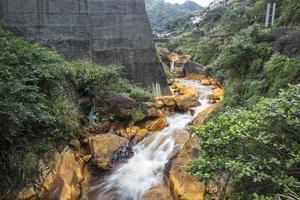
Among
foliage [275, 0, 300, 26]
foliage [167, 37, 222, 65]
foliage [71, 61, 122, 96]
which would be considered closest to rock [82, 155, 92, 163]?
foliage [71, 61, 122, 96]

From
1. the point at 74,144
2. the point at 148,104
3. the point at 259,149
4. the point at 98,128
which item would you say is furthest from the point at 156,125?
the point at 259,149

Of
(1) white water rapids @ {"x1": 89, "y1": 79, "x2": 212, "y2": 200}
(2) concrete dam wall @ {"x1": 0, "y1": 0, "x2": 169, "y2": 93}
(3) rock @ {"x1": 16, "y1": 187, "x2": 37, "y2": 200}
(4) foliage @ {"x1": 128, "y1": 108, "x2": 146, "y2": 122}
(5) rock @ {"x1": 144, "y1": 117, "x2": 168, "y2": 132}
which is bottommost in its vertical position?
(1) white water rapids @ {"x1": 89, "y1": 79, "x2": 212, "y2": 200}

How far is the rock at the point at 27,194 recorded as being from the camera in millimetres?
5741

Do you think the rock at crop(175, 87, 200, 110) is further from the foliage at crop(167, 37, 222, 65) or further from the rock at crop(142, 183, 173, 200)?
the foliage at crop(167, 37, 222, 65)

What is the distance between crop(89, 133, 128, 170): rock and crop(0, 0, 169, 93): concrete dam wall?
14.6 feet

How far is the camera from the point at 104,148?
822 centimetres

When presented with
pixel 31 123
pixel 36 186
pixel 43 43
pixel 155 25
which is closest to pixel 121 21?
pixel 43 43

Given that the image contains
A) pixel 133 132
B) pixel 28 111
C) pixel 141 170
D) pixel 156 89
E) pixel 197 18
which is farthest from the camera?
pixel 197 18

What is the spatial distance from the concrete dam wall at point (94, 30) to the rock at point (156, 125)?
113 inches

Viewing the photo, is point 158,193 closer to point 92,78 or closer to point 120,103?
point 120,103

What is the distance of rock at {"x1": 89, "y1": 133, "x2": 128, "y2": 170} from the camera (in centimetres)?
794

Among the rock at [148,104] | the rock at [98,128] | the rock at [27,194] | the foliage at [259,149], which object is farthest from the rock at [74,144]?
the foliage at [259,149]

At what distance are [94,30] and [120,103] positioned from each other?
3.63 metres

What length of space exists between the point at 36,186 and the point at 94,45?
23.7 feet
